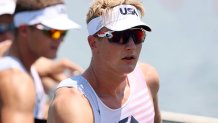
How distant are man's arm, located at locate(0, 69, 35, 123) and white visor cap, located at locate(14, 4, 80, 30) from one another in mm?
565

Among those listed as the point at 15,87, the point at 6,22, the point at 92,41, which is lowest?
the point at 15,87

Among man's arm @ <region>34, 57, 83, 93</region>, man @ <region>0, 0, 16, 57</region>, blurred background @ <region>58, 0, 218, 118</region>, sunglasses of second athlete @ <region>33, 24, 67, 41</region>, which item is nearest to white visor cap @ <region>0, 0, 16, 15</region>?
man @ <region>0, 0, 16, 57</region>

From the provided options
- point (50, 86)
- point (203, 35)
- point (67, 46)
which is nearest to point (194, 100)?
point (203, 35)

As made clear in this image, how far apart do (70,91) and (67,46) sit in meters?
6.64

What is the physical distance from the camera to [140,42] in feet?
11.3

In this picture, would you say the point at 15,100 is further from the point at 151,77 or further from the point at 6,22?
the point at 6,22

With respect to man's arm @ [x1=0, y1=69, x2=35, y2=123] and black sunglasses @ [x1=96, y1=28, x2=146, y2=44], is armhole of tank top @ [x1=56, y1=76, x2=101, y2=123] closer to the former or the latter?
black sunglasses @ [x1=96, y1=28, x2=146, y2=44]

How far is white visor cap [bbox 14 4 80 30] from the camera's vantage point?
4551mm

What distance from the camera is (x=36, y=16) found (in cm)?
461

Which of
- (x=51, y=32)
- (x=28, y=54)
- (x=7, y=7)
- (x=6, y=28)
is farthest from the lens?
(x=7, y=7)

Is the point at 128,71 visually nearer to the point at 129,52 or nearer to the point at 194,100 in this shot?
the point at 129,52

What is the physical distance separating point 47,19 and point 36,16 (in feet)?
0.24

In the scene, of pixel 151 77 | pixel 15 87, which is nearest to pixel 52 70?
pixel 15 87

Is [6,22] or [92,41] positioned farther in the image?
[6,22]
